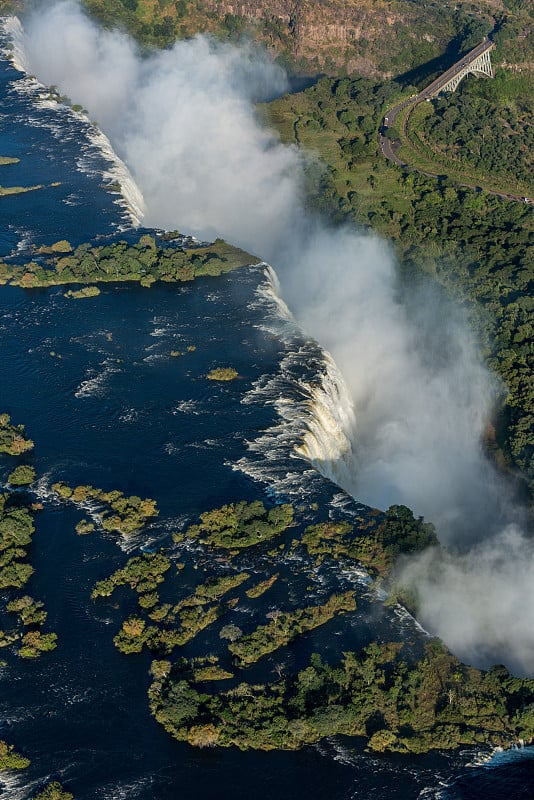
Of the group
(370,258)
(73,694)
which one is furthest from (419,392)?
(73,694)

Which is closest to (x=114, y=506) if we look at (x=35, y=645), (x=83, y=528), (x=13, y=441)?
(x=83, y=528)

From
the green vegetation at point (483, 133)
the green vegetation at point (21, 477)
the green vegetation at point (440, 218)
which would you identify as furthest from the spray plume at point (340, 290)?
the green vegetation at point (483, 133)

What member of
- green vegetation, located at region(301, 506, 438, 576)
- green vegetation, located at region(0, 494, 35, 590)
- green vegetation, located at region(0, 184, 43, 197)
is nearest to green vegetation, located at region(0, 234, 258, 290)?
green vegetation, located at region(0, 184, 43, 197)

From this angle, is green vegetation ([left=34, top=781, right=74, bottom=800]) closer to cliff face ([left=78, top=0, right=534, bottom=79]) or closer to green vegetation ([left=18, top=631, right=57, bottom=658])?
green vegetation ([left=18, top=631, right=57, bottom=658])

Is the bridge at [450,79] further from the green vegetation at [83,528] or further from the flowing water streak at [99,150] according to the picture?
the green vegetation at [83,528]

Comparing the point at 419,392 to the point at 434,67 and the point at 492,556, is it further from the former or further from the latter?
the point at 434,67
